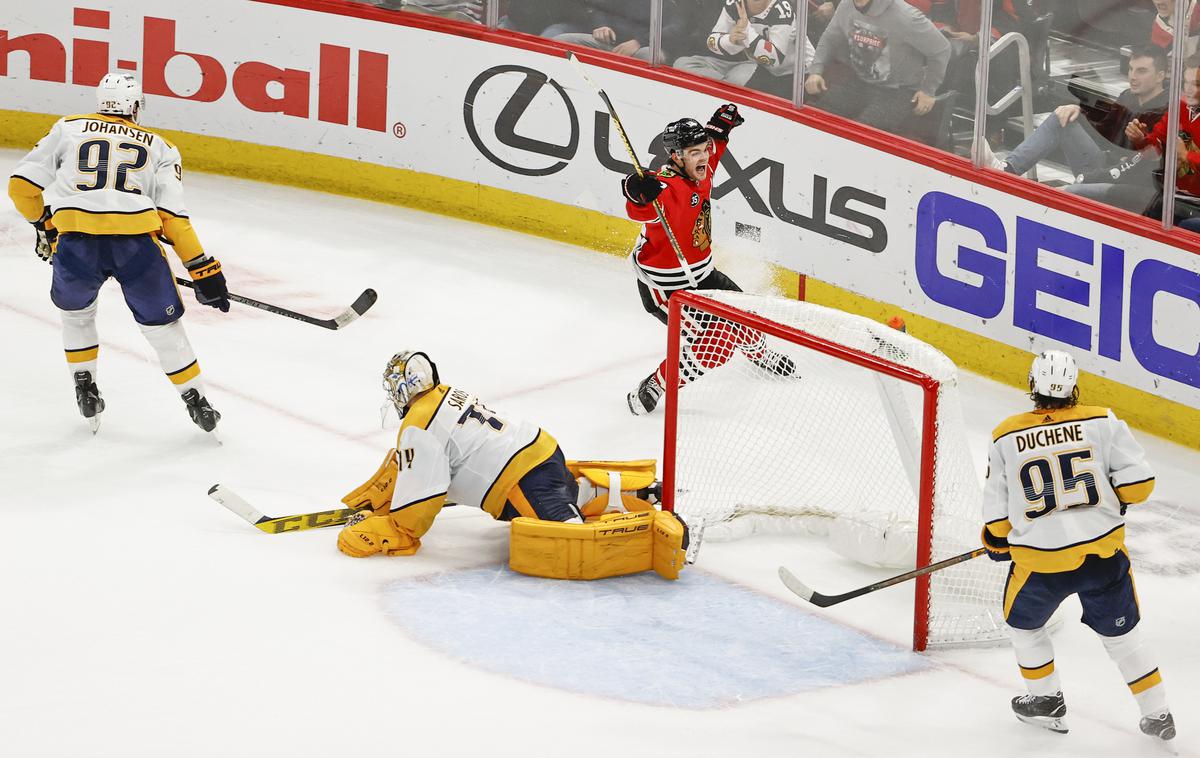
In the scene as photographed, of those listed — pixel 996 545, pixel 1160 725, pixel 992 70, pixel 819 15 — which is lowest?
pixel 1160 725

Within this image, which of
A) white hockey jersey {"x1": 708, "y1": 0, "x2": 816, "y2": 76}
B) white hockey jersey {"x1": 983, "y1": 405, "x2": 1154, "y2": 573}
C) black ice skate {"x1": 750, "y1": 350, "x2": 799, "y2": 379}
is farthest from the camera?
white hockey jersey {"x1": 708, "y1": 0, "x2": 816, "y2": 76}

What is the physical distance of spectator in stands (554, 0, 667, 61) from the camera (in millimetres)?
7934

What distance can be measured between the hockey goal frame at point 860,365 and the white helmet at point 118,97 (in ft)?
6.28

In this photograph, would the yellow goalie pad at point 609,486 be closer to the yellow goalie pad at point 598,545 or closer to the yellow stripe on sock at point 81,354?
the yellow goalie pad at point 598,545

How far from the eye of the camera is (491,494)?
5246mm

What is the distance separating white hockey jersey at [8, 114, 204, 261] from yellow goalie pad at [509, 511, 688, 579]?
5.17 feet

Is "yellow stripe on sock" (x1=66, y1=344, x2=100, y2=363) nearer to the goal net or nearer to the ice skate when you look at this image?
the goal net

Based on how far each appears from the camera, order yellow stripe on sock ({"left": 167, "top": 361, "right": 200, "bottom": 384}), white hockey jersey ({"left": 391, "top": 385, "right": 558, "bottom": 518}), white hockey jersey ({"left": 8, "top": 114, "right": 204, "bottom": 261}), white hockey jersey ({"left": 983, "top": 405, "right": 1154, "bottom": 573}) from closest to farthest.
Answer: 1. white hockey jersey ({"left": 983, "top": 405, "right": 1154, "bottom": 573})
2. white hockey jersey ({"left": 391, "top": 385, "right": 558, "bottom": 518})
3. white hockey jersey ({"left": 8, "top": 114, "right": 204, "bottom": 261})
4. yellow stripe on sock ({"left": 167, "top": 361, "right": 200, "bottom": 384})

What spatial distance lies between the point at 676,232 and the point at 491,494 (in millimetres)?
1612

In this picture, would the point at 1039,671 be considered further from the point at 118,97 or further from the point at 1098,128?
the point at 118,97

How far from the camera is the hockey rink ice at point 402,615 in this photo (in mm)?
4371

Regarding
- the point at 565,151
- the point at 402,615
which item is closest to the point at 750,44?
the point at 565,151

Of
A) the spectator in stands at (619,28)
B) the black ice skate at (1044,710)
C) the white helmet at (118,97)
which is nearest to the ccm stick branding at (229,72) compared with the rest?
the spectator in stands at (619,28)

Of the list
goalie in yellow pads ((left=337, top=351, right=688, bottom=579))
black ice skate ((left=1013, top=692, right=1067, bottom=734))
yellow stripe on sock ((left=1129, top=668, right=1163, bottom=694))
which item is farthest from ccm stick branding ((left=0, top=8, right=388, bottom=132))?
yellow stripe on sock ((left=1129, top=668, right=1163, bottom=694))
